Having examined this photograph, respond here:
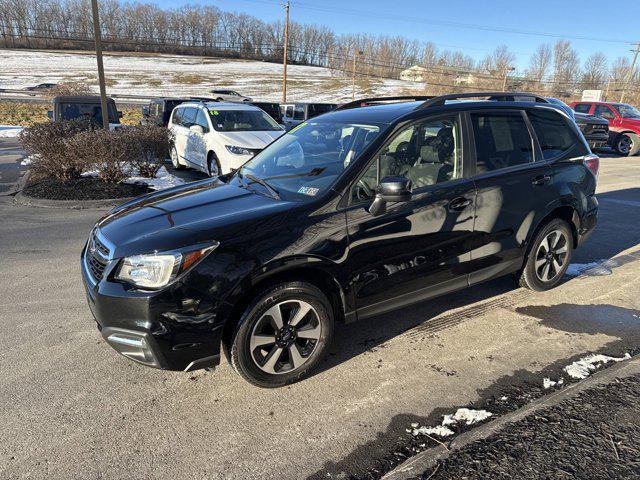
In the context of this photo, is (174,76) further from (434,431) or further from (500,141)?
(434,431)

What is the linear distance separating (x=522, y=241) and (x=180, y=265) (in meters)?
3.06

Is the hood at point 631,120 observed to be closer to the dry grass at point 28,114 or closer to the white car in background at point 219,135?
the white car in background at point 219,135

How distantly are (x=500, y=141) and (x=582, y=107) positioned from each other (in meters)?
19.3

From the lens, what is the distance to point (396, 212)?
3.21 metres

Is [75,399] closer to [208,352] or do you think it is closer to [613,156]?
[208,352]

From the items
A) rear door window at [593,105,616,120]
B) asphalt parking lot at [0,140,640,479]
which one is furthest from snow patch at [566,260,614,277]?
rear door window at [593,105,616,120]

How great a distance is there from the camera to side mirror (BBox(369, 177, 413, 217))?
9.69ft

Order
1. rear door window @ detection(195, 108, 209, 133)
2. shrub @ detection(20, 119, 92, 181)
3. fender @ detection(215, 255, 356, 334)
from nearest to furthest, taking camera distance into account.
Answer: fender @ detection(215, 255, 356, 334), shrub @ detection(20, 119, 92, 181), rear door window @ detection(195, 108, 209, 133)

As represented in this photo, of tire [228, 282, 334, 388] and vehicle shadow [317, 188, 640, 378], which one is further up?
tire [228, 282, 334, 388]

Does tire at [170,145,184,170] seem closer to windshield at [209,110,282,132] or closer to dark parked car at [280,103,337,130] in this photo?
windshield at [209,110,282,132]

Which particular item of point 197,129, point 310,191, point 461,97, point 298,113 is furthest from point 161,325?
point 298,113

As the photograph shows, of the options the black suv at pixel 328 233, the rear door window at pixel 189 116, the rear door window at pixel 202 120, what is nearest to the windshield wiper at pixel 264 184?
the black suv at pixel 328 233

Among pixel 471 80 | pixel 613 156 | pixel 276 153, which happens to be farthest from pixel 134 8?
pixel 276 153

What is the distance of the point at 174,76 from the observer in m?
69.9
